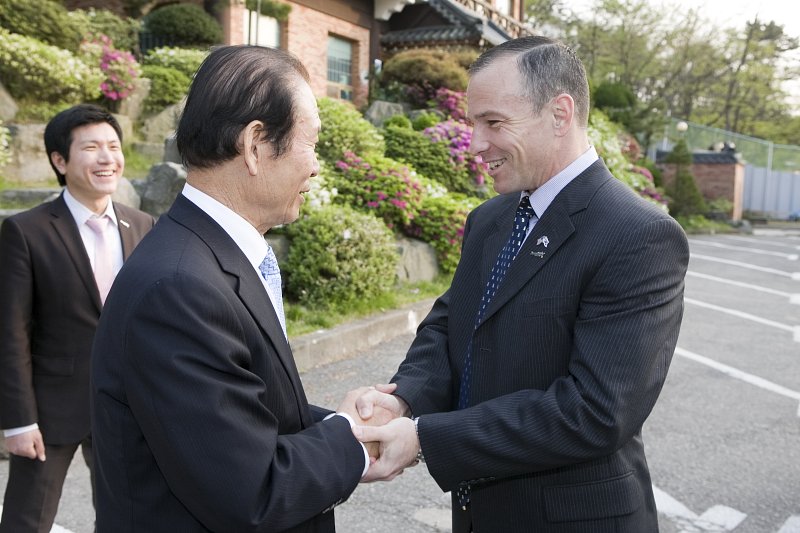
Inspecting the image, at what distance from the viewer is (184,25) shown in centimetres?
1366

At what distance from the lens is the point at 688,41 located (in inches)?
1259

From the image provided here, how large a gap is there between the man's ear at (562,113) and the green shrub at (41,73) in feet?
32.4

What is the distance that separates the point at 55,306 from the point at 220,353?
1.96 metres

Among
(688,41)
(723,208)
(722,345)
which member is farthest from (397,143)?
(688,41)

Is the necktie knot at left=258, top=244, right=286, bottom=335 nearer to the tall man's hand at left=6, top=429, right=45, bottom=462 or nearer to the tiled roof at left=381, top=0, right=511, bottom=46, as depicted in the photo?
the tall man's hand at left=6, top=429, right=45, bottom=462

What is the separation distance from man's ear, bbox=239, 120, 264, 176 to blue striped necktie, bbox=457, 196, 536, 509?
0.85 m

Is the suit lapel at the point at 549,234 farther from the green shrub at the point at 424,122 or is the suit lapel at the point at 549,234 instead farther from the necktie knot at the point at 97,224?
the green shrub at the point at 424,122

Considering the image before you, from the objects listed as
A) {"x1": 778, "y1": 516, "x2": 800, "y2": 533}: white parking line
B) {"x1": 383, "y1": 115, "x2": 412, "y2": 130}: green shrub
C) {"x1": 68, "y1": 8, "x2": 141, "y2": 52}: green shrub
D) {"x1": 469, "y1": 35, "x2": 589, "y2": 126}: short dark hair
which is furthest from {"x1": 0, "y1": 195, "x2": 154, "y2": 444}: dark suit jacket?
{"x1": 68, "y1": 8, "x2": 141, "y2": 52}: green shrub

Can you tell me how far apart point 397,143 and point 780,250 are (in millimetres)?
11229

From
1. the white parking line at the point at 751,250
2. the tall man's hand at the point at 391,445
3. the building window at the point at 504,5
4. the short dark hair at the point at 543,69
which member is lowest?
the white parking line at the point at 751,250

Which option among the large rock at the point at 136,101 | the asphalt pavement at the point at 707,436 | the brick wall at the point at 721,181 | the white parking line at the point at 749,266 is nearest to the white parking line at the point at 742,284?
the asphalt pavement at the point at 707,436

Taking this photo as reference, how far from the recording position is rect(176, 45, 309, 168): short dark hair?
1.58 meters

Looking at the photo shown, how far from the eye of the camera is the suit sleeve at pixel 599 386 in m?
1.77

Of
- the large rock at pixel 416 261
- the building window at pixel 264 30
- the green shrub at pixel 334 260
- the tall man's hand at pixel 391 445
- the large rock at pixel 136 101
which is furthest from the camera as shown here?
the building window at pixel 264 30
